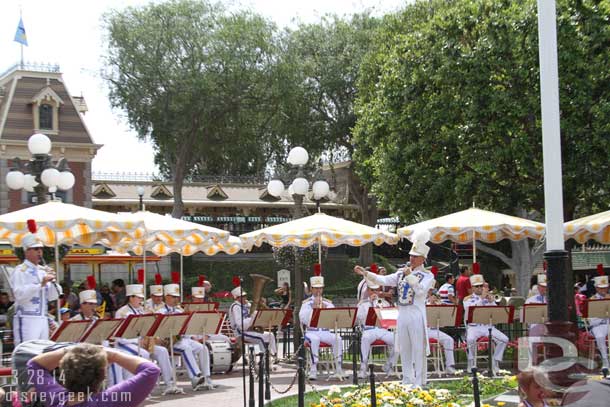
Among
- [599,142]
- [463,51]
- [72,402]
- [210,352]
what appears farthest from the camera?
[463,51]

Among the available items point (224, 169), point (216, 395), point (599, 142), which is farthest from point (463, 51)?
point (224, 169)

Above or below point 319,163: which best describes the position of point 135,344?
below

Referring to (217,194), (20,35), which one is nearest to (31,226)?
(20,35)

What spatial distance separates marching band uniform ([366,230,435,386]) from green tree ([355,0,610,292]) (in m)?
12.9

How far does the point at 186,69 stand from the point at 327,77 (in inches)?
350

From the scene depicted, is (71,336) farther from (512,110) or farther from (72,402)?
(512,110)

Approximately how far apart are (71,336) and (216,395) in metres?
2.91

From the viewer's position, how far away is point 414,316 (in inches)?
520

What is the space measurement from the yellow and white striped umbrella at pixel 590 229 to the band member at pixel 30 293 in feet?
30.9

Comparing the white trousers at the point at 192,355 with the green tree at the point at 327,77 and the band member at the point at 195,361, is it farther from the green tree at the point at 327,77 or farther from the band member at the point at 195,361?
the green tree at the point at 327,77

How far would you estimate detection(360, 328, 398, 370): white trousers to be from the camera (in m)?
16.3

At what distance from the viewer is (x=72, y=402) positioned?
544cm

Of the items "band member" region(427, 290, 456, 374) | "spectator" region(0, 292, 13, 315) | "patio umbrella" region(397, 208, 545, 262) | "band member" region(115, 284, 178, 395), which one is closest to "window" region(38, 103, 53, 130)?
"spectator" region(0, 292, 13, 315)

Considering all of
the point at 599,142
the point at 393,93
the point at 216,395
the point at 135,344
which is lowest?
the point at 216,395
